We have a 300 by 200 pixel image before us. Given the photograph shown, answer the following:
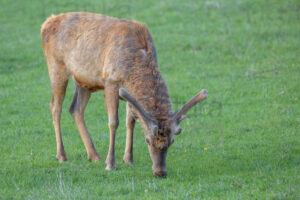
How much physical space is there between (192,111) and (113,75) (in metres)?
3.68

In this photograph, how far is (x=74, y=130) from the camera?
10430mm

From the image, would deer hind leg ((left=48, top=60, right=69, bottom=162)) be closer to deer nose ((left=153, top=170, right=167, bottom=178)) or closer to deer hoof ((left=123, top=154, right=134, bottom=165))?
deer hoof ((left=123, top=154, right=134, bottom=165))

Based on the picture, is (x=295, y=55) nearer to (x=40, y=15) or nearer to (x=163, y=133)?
(x=163, y=133)

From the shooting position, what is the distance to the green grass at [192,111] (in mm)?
6992

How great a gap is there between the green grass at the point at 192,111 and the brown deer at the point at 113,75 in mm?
512

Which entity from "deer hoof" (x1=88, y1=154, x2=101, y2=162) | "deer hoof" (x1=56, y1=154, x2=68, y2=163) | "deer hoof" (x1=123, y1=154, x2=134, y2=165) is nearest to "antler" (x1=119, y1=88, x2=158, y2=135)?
"deer hoof" (x1=123, y1=154, x2=134, y2=165)

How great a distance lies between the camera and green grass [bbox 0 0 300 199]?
699 centimetres

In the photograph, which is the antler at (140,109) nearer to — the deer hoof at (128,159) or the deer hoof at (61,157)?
the deer hoof at (128,159)

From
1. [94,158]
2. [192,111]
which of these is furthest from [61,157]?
[192,111]

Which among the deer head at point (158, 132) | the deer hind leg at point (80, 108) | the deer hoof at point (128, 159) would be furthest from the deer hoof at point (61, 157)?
the deer head at point (158, 132)

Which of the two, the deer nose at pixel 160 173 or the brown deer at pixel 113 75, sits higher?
the brown deer at pixel 113 75

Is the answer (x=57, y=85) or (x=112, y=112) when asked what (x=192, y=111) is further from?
(x=112, y=112)

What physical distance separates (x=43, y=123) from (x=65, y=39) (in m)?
2.40

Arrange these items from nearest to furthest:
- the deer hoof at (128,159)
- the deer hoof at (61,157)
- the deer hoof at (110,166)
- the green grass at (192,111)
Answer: the green grass at (192,111) < the deer hoof at (110,166) < the deer hoof at (128,159) < the deer hoof at (61,157)
